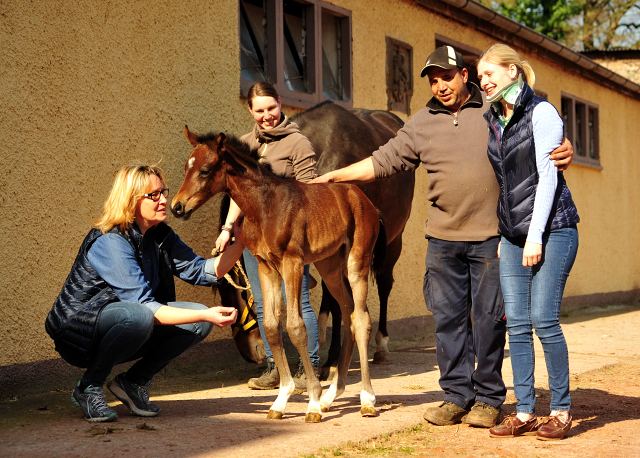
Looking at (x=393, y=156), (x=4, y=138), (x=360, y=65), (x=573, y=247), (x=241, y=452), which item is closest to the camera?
(x=241, y=452)

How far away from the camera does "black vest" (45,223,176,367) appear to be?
4.34 m

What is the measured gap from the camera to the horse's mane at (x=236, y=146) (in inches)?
176

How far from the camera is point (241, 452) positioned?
368 centimetres

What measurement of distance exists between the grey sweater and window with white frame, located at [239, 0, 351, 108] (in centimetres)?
305

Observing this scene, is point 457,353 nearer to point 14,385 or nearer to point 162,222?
point 162,222

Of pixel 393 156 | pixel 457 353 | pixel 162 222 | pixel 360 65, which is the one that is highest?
pixel 360 65

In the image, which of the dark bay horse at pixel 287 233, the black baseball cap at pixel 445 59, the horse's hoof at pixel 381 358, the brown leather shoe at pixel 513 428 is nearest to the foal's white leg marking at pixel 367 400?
the dark bay horse at pixel 287 233

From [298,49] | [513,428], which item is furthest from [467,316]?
[298,49]

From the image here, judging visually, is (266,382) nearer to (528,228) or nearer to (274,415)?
(274,415)

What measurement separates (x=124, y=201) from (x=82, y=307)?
0.67 m

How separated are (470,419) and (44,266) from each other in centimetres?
316

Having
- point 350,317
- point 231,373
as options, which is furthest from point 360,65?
point 350,317

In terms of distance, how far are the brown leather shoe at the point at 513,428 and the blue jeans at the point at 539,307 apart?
0.21 feet

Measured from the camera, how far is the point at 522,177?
4137mm
